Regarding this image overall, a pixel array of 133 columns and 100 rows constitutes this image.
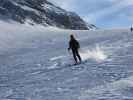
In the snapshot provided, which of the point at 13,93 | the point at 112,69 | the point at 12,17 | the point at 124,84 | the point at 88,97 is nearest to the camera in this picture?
the point at 88,97

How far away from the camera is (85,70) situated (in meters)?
18.2

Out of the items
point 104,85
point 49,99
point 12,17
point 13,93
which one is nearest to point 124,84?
point 104,85

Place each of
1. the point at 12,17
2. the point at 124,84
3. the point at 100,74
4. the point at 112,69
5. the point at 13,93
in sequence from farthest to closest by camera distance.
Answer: the point at 12,17, the point at 112,69, the point at 100,74, the point at 13,93, the point at 124,84

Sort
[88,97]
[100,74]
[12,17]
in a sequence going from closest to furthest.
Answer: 1. [88,97]
2. [100,74]
3. [12,17]

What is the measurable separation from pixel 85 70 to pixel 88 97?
236 inches

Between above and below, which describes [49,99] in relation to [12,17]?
below

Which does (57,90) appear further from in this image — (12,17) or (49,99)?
(12,17)

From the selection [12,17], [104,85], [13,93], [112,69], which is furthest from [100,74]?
[12,17]

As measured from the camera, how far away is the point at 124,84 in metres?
13.4

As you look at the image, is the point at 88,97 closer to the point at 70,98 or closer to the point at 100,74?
the point at 70,98

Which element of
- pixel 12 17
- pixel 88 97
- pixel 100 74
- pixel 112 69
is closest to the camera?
pixel 88 97

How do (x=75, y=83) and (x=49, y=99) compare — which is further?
(x=75, y=83)

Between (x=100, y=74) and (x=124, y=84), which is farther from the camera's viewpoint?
(x=100, y=74)

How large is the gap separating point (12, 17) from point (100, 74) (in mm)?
169862
